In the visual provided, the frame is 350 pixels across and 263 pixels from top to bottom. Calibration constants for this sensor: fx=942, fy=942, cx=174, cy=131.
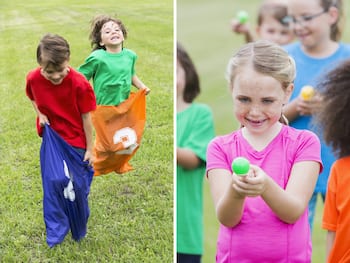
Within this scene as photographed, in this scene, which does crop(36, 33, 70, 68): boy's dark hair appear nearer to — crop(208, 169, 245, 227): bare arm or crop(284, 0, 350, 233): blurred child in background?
crop(208, 169, 245, 227): bare arm

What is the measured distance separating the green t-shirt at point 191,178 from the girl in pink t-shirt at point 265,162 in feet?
3.07

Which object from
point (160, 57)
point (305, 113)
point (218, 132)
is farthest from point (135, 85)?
point (218, 132)

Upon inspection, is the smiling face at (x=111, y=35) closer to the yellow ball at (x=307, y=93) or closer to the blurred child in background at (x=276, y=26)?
the yellow ball at (x=307, y=93)

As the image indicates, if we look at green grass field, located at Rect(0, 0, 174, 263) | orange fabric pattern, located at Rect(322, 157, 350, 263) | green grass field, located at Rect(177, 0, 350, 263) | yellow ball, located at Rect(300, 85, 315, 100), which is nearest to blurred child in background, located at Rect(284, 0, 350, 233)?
yellow ball, located at Rect(300, 85, 315, 100)

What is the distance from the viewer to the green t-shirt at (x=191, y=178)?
3471 millimetres

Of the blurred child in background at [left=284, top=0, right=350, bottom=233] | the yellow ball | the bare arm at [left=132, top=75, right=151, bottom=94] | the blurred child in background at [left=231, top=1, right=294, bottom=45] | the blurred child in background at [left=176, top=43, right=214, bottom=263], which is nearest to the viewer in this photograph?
the bare arm at [left=132, top=75, right=151, bottom=94]

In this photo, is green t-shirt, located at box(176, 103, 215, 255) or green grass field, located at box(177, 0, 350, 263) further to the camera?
green grass field, located at box(177, 0, 350, 263)

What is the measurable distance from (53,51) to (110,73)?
206 millimetres

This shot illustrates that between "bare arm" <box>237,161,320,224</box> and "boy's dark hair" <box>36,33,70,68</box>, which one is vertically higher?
"boy's dark hair" <box>36,33,70,68</box>

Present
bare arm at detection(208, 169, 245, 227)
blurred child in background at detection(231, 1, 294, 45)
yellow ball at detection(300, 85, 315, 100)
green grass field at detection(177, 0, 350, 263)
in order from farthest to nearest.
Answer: green grass field at detection(177, 0, 350, 263), blurred child in background at detection(231, 1, 294, 45), yellow ball at detection(300, 85, 315, 100), bare arm at detection(208, 169, 245, 227)

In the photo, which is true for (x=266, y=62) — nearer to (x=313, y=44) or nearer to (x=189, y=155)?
(x=189, y=155)

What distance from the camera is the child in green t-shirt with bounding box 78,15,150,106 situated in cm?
298

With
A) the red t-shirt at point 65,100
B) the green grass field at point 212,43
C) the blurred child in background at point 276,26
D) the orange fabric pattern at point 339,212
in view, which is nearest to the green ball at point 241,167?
the orange fabric pattern at point 339,212

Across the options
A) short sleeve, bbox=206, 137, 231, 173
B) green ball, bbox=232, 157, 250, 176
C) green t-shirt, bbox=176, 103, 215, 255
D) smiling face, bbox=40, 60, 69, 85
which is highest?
smiling face, bbox=40, 60, 69, 85
